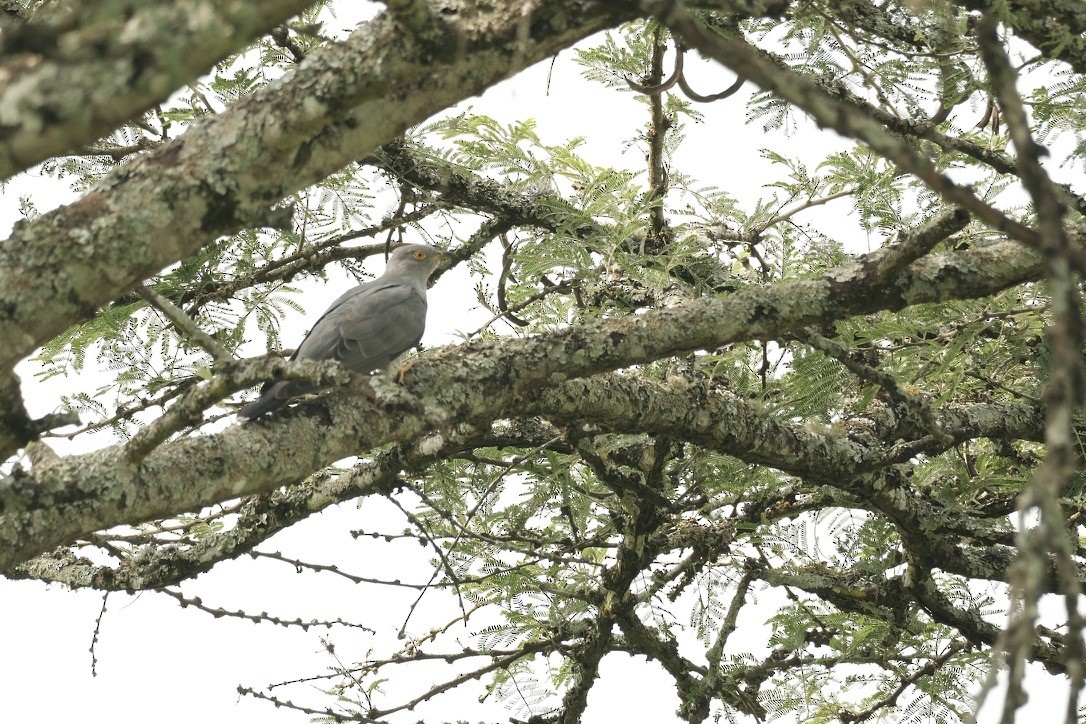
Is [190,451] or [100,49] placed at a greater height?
[190,451]

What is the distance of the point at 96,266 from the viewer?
2.12m

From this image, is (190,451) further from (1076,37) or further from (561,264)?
(1076,37)

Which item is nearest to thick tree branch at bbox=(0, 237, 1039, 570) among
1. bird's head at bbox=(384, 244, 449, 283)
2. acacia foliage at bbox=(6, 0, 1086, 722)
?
acacia foliage at bbox=(6, 0, 1086, 722)

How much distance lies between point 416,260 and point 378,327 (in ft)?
3.88

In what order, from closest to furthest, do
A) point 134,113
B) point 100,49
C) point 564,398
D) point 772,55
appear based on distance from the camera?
point 100,49 < point 134,113 < point 564,398 < point 772,55

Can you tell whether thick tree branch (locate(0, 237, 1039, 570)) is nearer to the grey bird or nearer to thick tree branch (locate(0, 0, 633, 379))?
thick tree branch (locate(0, 0, 633, 379))

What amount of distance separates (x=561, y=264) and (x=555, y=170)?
2.23 ft

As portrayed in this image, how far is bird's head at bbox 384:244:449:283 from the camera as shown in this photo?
544 cm

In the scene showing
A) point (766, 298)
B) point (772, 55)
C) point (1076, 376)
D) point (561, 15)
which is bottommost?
point (1076, 376)

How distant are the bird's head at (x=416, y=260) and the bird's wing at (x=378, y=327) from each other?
0.65 meters

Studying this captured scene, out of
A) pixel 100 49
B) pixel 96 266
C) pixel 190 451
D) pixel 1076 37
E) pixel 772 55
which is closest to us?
pixel 100 49

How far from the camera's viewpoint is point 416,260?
5.56 metres

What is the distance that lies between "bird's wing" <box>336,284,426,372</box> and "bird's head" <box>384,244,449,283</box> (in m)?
0.65

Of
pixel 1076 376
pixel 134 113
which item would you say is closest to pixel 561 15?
pixel 134 113
